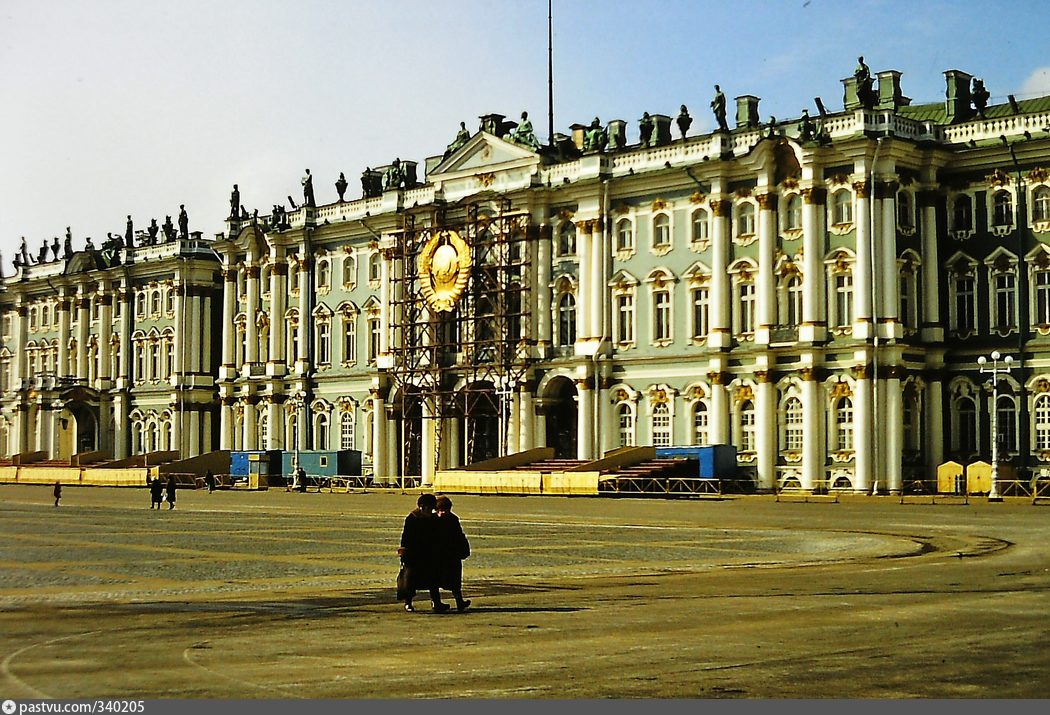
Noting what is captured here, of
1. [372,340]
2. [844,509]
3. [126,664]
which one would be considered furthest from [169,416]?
[126,664]

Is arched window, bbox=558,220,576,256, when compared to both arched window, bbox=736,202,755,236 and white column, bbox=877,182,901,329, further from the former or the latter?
white column, bbox=877,182,901,329

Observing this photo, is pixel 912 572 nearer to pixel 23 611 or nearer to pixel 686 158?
pixel 23 611

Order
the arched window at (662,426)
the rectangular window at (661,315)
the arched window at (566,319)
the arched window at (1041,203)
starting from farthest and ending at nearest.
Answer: the arched window at (566,319), the rectangular window at (661,315), the arched window at (662,426), the arched window at (1041,203)

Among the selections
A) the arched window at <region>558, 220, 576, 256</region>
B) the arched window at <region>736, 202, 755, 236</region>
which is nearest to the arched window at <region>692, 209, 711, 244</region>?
the arched window at <region>736, 202, 755, 236</region>

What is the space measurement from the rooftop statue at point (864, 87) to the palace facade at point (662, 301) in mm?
254

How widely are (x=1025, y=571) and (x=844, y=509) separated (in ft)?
91.5

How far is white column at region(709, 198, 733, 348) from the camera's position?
72.9 meters

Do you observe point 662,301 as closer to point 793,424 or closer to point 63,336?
point 793,424

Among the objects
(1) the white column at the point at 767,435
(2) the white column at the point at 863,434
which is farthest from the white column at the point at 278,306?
(2) the white column at the point at 863,434

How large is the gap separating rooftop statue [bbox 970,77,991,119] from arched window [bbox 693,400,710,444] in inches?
764

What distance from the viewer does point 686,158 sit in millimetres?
74812

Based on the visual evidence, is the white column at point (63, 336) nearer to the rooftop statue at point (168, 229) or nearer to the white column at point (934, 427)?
the rooftop statue at point (168, 229)

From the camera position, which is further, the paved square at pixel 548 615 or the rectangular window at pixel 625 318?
the rectangular window at pixel 625 318

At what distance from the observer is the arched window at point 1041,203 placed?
65375mm
